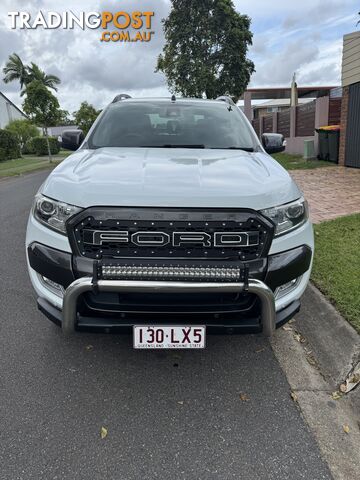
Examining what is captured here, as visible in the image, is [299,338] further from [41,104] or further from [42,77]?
[42,77]

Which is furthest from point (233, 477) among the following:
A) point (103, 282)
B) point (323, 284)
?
point (323, 284)

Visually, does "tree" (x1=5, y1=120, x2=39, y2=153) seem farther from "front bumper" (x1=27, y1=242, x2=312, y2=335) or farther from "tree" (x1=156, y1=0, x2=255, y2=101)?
"front bumper" (x1=27, y1=242, x2=312, y2=335)

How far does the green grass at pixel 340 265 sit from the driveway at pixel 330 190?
72 centimetres

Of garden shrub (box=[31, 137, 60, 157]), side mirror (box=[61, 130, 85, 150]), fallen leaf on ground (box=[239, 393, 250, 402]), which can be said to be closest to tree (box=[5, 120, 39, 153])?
garden shrub (box=[31, 137, 60, 157])

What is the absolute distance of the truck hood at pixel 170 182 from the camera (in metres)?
2.29

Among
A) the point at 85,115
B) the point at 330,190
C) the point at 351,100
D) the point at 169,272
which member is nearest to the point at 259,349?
the point at 169,272

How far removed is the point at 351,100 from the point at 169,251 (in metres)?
11.2

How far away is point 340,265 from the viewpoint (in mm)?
4098

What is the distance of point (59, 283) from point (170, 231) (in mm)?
729

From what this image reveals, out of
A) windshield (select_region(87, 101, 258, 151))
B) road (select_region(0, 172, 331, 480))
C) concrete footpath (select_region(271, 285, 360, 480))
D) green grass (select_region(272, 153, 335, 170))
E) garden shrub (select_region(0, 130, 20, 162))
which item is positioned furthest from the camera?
garden shrub (select_region(0, 130, 20, 162))

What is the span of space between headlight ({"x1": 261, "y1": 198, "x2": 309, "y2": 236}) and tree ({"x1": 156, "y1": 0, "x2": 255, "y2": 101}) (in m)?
24.1

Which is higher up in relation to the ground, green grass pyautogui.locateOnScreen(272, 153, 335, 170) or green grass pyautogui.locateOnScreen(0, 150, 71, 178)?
green grass pyautogui.locateOnScreen(272, 153, 335, 170)

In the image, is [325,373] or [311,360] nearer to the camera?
[325,373]

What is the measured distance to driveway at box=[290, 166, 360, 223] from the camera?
21.9ft
